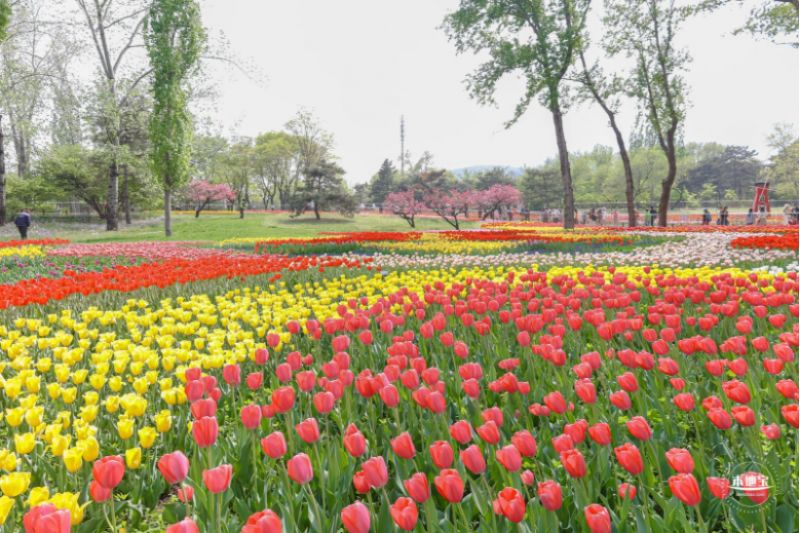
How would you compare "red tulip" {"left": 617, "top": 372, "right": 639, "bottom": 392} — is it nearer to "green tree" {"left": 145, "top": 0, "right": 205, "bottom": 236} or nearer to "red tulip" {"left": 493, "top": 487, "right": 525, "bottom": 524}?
"red tulip" {"left": 493, "top": 487, "right": 525, "bottom": 524}

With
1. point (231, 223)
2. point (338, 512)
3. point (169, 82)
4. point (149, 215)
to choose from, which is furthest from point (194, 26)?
point (338, 512)

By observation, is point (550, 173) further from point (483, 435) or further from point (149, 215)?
point (483, 435)

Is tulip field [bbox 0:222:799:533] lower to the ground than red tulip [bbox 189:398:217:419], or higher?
lower

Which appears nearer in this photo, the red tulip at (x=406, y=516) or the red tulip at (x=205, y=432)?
the red tulip at (x=406, y=516)

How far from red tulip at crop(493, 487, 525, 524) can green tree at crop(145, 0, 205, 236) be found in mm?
25597

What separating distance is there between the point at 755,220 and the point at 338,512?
1278 inches

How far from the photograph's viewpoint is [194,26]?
77.2ft

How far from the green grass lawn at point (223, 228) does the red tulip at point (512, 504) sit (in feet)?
77.8

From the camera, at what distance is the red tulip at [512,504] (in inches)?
49.8

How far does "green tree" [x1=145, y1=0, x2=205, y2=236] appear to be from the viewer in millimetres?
22938

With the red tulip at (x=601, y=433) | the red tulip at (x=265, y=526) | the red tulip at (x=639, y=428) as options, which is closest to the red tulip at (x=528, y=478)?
the red tulip at (x=601, y=433)

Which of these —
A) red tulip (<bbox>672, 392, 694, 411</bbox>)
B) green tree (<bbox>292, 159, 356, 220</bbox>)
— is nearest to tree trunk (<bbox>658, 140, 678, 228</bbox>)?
green tree (<bbox>292, 159, 356, 220</bbox>)

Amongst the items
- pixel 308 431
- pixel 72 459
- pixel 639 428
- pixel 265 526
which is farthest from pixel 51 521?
pixel 639 428

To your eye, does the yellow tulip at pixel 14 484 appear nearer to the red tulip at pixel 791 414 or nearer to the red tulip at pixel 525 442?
the red tulip at pixel 525 442
